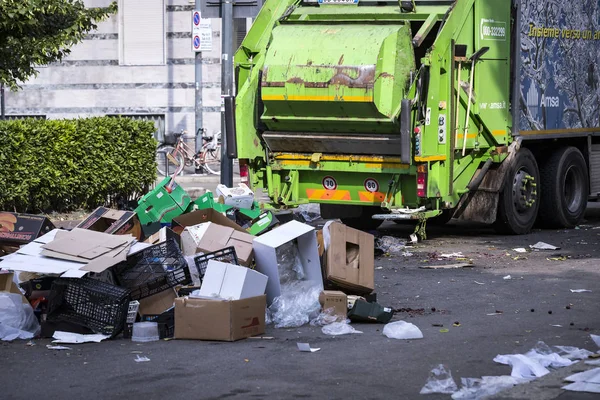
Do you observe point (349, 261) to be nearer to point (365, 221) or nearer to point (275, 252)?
point (275, 252)

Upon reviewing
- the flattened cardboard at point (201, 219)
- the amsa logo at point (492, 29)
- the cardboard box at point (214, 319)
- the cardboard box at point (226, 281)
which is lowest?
the cardboard box at point (214, 319)

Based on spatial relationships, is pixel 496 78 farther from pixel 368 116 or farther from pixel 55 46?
pixel 55 46

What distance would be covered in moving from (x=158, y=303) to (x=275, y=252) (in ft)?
2.87

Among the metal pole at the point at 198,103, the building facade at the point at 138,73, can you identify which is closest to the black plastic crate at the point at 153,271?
the metal pole at the point at 198,103

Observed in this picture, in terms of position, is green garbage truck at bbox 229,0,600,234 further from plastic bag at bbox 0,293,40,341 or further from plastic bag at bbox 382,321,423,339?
plastic bag at bbox 0,293,40,341

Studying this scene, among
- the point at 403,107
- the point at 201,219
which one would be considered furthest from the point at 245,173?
the point at 201,219

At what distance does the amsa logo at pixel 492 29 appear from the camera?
38.4ft

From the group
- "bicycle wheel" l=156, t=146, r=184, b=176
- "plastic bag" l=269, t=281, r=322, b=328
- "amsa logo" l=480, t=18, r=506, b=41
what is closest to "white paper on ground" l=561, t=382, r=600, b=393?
"plastic bag" l=269, t=281, r=322, b=328

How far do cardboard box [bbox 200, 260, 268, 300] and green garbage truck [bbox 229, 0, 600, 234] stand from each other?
3.84 m

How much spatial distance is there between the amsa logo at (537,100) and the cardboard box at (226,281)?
6.11 meters

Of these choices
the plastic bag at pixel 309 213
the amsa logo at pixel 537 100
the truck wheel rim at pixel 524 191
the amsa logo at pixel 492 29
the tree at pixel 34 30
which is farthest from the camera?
the tree at pixel 34 30

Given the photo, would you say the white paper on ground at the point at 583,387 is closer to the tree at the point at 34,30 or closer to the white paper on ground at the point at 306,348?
the white paper on ground at the point at 306,348

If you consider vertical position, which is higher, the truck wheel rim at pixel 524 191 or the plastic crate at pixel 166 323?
the truck wheel rim at pixel 524 191

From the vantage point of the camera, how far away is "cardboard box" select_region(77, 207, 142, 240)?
31.0 ft
